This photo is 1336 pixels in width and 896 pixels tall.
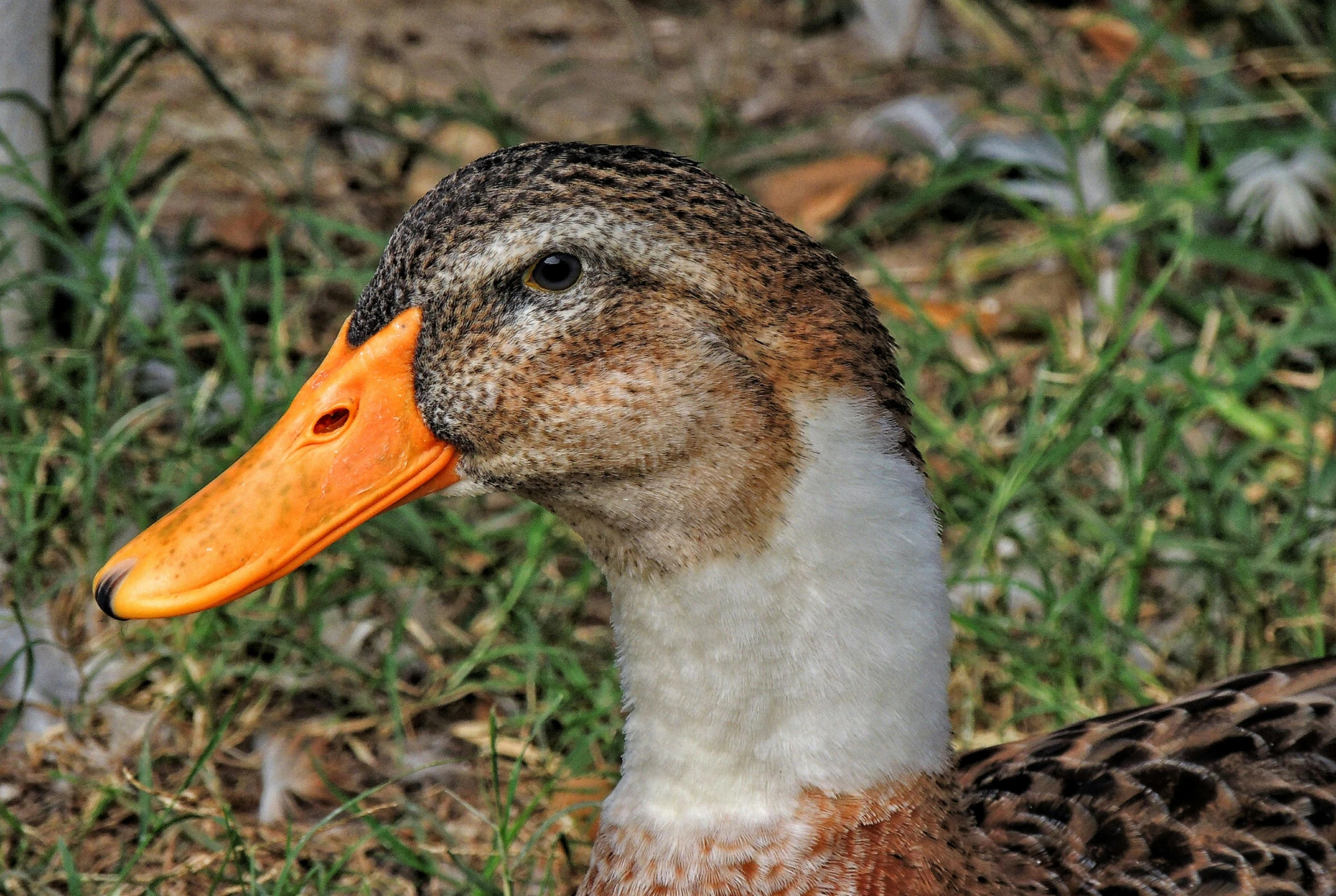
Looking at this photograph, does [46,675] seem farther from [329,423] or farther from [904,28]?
[904,28]

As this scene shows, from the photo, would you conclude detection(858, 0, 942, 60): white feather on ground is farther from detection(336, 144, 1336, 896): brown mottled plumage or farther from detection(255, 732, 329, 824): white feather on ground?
detection(336, 144, 1336, 896): brown mottled plumage

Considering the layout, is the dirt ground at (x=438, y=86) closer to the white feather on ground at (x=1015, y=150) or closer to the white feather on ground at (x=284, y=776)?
the white feather on ground at (x=1015, y=150)

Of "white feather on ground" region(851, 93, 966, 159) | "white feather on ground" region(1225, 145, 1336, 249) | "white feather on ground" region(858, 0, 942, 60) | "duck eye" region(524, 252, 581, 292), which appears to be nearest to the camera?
"duck eye" region(524, 252, 581, 292)

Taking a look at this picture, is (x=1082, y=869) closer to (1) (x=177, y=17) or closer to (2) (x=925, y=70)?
(2) (x=925, y=70)

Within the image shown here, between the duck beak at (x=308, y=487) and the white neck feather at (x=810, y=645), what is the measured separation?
32 cm

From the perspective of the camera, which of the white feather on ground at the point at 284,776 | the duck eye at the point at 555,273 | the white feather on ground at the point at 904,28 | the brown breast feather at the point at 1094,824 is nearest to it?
the duck eye at the point at 555,273

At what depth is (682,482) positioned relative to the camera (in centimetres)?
188

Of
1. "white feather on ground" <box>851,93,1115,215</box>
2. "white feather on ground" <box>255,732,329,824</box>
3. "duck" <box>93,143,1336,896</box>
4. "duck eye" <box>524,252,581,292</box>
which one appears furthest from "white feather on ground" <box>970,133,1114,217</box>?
"duck eye" <box>524,252,581,292</box>

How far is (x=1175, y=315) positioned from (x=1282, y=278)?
0.28 meters

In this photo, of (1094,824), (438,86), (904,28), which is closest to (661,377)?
(1094,824)

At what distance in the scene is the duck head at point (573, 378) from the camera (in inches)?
73.3

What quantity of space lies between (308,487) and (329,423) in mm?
84

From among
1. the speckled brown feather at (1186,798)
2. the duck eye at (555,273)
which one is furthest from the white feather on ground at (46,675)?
the speckled brown feather at (1186,798)

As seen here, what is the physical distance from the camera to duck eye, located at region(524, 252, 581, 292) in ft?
6.09
